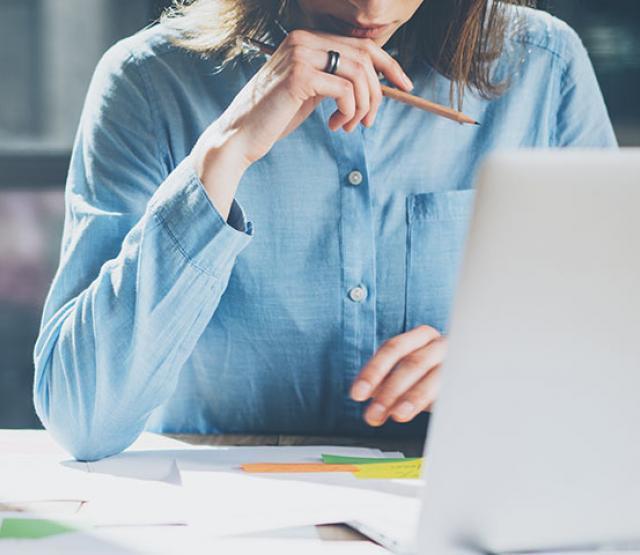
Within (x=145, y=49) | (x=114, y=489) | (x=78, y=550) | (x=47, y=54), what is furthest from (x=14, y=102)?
(x=78, y=550)

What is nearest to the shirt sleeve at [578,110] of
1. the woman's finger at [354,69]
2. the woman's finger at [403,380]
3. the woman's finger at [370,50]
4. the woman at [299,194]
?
the woman at [299,194]

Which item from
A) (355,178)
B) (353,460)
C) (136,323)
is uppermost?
(355,178)

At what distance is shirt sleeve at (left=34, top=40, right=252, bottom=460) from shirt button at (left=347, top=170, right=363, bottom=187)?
0.29 metres

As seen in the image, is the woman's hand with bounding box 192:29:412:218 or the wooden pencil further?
the wooden pencil

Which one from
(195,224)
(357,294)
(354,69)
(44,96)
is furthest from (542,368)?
(44,96)

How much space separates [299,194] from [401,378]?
0.39 metres

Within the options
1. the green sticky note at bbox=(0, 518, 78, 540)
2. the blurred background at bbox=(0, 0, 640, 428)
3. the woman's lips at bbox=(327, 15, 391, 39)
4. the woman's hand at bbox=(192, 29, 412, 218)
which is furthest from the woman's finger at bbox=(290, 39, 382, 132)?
the blurred background at bbox=(0, 0, 640, 428)

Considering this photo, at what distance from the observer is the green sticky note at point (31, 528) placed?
958mm

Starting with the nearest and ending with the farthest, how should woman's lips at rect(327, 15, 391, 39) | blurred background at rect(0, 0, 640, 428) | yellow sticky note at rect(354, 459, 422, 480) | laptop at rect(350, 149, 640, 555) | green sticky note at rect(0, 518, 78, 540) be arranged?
laptop at rect(350, 149, 640, 555)
green sticky note at rect(0, 518, 78, 540)
yellow sticky note at rect(354, 459, 422, 480)
woman's lips at rect(327, 15, 391, 39)
blurred background at rect(0, 0, 640, 428)

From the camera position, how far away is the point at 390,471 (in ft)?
3.88

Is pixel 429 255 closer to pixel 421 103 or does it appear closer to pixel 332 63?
pixel 421 103

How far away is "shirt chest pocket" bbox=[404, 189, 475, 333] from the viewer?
62.8 inches

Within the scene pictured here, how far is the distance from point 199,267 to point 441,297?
1.53 ft

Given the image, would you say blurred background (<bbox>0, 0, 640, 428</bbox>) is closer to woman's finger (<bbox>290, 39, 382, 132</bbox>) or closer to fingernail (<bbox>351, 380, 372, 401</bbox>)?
A: woman's finger (<bbox>290, 39, 382, 132</bbox>)
